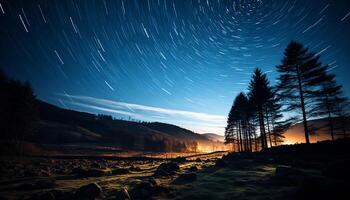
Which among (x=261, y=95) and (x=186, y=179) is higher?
(x=261, y=95)

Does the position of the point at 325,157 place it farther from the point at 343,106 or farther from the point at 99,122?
the point at 99,122

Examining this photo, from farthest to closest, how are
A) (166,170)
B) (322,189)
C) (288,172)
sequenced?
(166,170), (288,172), (322,189)

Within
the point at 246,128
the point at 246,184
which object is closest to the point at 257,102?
the point at 246,128

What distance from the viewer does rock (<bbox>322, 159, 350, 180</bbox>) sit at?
8.48 metres

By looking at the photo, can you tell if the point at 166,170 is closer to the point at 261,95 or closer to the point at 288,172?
the point at 288,172

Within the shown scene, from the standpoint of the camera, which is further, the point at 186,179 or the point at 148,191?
the point at 186,179

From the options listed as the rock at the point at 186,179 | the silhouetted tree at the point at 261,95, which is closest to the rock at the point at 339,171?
the rock at the point at 186,179

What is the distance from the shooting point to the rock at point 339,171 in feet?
27.8

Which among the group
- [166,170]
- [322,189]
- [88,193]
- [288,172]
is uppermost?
[322,189]

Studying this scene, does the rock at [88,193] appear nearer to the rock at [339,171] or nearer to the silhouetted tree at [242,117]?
the rock at [339,171]

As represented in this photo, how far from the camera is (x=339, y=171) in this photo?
29.0 feet

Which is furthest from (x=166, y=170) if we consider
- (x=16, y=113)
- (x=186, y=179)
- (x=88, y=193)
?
(x=16, y=113)

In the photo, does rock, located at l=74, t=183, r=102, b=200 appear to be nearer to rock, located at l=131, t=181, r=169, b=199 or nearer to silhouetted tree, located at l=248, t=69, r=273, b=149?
rock, located at l=131, t=181, r=169, b=199

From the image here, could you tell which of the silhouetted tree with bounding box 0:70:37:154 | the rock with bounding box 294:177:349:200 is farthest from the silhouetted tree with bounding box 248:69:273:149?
the silhouetted tree with bounding box 0:70:37:154
